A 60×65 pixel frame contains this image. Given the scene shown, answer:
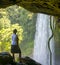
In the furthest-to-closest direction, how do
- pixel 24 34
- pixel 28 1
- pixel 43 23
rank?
pixel 24 34, pixel 43 23, pixel 28 1

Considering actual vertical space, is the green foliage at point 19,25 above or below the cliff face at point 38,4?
below

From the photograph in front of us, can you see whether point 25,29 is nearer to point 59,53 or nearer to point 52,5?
point 59,53

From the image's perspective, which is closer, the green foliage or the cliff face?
the cliff face

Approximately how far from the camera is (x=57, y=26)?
36.1ft

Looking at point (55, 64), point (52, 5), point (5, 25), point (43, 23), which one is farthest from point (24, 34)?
point (52, 5)

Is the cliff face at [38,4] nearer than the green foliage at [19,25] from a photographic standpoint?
Yes

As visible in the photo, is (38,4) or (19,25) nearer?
(38,4)

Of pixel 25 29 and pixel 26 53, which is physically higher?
pixel 25 29

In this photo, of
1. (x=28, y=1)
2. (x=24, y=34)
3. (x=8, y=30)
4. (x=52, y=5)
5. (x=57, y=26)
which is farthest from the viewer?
(x=24, y=34)

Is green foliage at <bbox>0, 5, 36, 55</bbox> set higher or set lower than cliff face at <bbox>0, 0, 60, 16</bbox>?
lower

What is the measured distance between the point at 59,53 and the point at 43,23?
23.2 feet

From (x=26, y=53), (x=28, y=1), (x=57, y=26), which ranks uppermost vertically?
(x=28, y=1)

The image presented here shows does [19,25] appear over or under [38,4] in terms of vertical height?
under

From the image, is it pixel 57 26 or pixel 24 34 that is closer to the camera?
pixel 57 26
